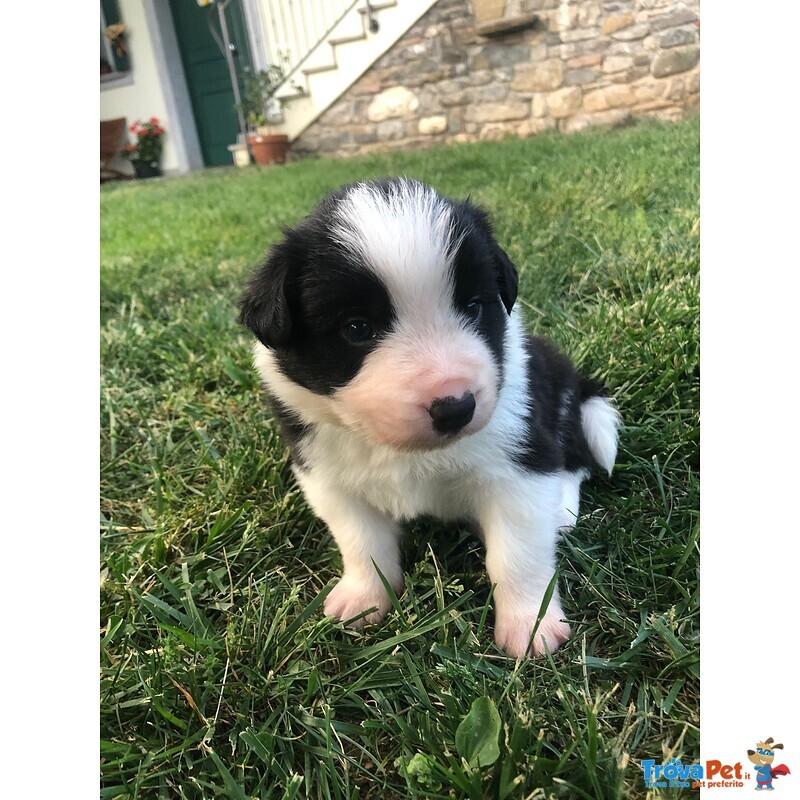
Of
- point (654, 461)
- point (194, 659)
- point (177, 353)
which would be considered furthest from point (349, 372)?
point (177, 353)

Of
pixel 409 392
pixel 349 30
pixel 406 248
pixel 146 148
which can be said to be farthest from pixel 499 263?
pixel 146 148

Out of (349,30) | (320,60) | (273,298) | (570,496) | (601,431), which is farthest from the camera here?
(320,60)

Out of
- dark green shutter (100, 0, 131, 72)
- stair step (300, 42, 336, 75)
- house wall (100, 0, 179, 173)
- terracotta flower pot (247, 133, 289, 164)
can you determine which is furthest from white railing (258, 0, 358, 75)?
terracotta flower pot (247, 133, 289, 164)

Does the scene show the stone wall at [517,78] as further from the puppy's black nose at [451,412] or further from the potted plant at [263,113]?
the puppy's black nose at [451,412]

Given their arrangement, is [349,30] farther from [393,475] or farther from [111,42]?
[393,475]

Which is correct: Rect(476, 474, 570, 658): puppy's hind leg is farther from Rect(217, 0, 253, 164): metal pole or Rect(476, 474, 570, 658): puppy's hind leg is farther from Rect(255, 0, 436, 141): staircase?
Rect(255, 0, 436, 141): staircase
